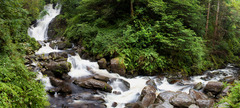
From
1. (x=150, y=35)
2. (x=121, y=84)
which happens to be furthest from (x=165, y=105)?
(x=150, y=35)

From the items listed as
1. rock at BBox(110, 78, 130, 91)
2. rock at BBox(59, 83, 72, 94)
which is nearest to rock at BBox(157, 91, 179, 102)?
rock at BBox(110, 78, 130, 91)

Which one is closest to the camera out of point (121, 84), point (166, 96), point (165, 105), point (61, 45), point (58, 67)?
point (165, 105)

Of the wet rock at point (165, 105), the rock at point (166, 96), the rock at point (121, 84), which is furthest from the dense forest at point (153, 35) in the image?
the wet rock at point (165, 105)

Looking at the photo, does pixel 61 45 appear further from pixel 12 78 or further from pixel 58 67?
pixel 12 78

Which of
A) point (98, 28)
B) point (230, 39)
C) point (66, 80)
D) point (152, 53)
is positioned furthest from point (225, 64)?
point (66, 80)

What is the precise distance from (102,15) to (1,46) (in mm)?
9466

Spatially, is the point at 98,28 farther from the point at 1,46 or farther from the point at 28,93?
the point at 28,93

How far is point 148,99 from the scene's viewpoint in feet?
21.1

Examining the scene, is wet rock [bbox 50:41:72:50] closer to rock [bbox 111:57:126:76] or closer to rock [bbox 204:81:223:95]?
rock [bbox 111:57:126:76]

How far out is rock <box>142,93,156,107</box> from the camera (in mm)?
6279

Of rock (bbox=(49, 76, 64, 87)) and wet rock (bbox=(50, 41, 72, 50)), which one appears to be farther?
wet rock (bbox=(50, 41, 72, 50))

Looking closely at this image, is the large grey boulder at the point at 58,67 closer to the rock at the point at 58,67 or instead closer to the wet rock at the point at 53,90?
the rock at the point at 58,67

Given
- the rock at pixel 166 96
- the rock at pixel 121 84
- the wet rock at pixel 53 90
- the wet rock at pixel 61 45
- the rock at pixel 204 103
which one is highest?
the wet rock at pixel 61 45

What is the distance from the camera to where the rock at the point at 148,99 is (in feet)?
20.6
